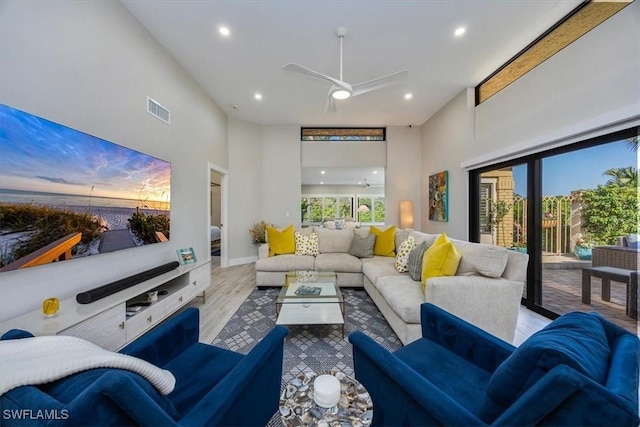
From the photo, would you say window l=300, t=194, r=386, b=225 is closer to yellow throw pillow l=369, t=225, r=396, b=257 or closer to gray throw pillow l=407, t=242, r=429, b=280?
yellow throw pillow l=369, t=225, r=396, b=257

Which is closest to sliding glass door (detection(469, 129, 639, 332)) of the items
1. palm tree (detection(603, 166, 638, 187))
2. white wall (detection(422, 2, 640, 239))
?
palm tree (detection(603, 166, 638, 187))

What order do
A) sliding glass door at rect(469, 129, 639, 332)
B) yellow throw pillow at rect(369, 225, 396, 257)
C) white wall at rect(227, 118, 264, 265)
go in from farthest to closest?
1. white wall at rect(227, 118, 264, 265)
2. yellow throw pillow at rect(369, 225, 396, 257)
3. sliding glass door at rect(469, 129, 639, 332)

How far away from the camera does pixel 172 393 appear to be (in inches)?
44.3

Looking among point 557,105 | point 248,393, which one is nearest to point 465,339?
point 248,393

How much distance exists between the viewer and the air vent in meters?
2.75

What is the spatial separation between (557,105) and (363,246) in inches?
110

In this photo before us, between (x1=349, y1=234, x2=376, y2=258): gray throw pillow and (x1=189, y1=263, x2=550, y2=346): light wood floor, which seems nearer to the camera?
(x1=189, y1=263, x2=550, y2=346): light wood floor

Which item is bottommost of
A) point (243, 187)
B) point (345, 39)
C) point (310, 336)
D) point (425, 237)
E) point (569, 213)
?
point (310, 336)

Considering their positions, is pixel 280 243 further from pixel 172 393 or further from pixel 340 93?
pixel 172 393

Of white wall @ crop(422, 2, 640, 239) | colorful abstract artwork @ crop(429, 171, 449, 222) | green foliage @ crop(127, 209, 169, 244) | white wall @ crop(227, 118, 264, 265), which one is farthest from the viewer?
white wall @ crop(227, 118, 264, 265)

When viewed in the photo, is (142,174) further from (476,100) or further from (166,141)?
(476,100)

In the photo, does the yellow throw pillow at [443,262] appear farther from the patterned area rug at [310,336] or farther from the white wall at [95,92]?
the white wall at [95,92]

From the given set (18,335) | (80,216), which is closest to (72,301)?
(80,216)

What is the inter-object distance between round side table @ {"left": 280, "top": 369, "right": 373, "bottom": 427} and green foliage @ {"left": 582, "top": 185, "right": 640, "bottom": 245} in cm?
288
